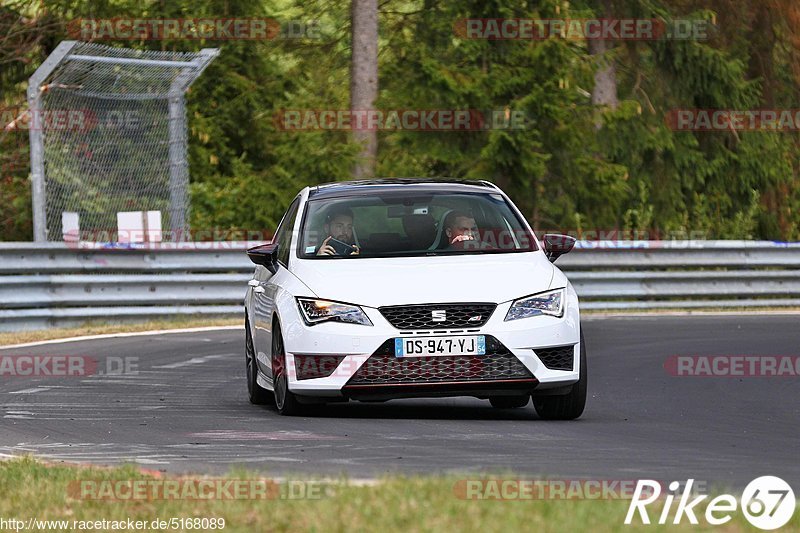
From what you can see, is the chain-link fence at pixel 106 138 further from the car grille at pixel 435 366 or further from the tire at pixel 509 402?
the car grille at pixel 435 366

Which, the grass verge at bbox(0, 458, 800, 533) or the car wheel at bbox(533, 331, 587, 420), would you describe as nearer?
the grass verge at bbox(0, 458, 800, 533)

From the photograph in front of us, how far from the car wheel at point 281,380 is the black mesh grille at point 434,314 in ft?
2.88

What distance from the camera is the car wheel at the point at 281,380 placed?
1073cm

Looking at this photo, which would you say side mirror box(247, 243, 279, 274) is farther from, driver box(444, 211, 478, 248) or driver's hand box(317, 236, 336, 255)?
driver box(444, 211, 478, 248)

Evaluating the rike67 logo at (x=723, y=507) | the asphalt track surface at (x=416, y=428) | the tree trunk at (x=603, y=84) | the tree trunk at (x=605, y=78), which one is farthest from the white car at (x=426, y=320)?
the tree trunk at (x=603, y=84)

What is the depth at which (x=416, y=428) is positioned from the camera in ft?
32.9

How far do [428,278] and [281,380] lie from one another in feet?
4.09

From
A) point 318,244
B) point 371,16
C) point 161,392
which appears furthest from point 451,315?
point 371,16

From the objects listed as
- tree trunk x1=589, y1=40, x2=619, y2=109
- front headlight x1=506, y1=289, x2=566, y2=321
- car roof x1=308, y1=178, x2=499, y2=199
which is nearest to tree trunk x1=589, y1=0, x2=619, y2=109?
tree trunk x1=589, y1=40, x2=619, y2=109

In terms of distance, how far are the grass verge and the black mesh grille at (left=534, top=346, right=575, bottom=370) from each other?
3.13 m

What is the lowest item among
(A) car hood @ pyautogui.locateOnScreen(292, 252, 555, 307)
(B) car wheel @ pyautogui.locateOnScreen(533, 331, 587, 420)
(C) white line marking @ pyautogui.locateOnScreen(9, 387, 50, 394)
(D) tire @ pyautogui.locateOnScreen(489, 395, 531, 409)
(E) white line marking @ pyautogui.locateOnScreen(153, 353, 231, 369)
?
(E) white line marking @ pyautogui.locateOnScreen(153, 353, 231, 369)

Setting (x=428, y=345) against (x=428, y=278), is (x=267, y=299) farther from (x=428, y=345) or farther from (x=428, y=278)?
(x=428, y=345)

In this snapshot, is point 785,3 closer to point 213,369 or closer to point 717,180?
point 717,180

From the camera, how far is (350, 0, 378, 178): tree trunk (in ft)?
90.1
